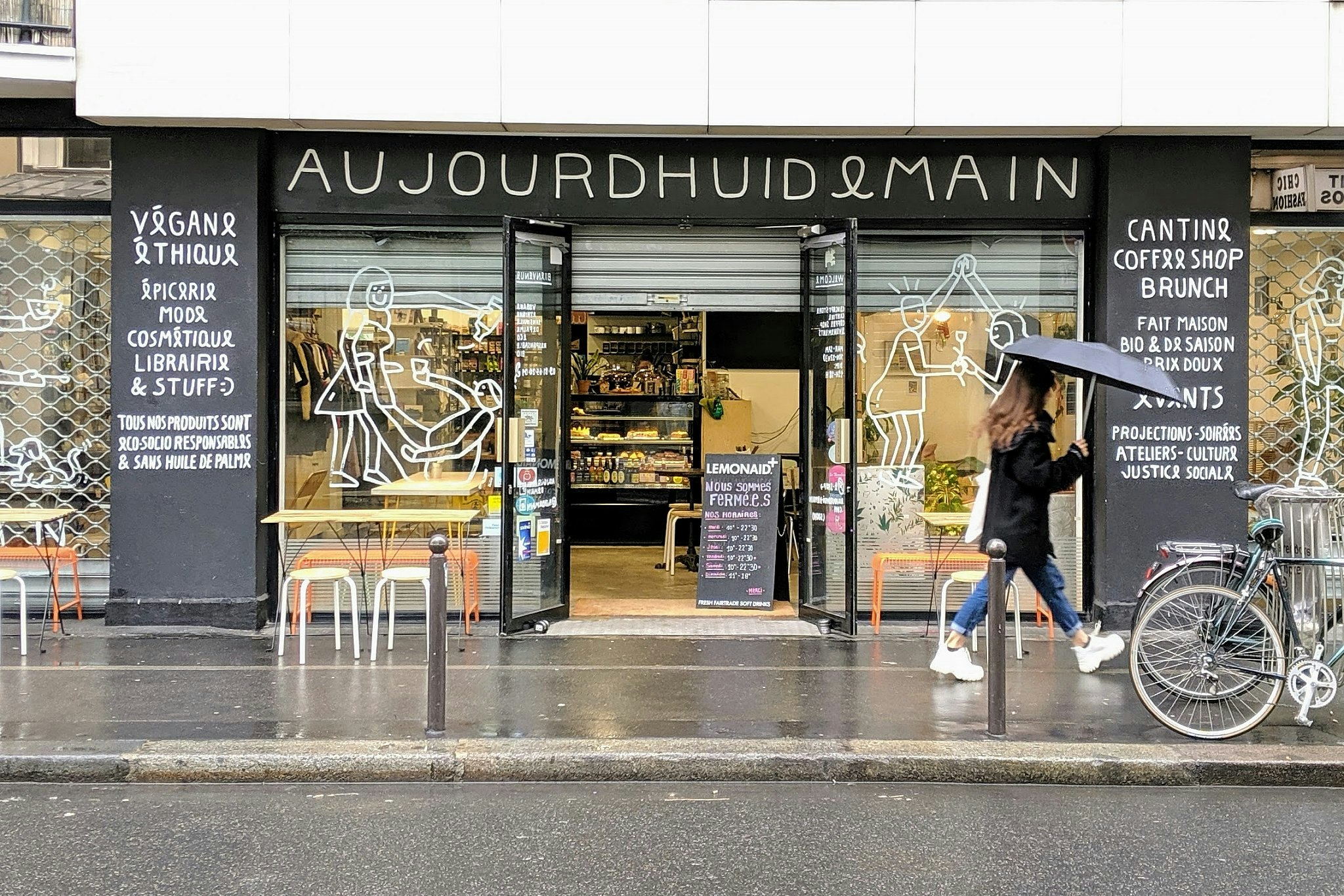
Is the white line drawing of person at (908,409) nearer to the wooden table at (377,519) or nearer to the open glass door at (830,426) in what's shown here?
the open glass door at (830,426)

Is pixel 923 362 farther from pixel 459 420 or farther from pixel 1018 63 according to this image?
pixel 459 420

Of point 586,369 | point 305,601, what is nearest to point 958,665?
point 305,601

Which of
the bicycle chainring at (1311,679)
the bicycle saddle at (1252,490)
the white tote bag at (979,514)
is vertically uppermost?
the bicycle saddle at (1252,490)

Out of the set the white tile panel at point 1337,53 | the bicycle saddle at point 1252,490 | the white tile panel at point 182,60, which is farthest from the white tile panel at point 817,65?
the bicycle saddle at point 1252,490

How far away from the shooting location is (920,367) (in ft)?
31.3

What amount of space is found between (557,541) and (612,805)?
394 centimetres

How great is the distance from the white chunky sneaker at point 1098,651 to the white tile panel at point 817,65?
3820 millimetres

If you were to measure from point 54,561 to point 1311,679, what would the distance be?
324 inches

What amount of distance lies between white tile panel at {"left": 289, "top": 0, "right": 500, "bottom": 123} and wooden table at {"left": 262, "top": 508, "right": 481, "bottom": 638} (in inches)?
109

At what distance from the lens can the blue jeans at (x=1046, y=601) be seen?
7234 mm

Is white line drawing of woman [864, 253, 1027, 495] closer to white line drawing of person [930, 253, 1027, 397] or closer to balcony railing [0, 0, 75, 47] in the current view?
white line drawing of person [930, 253, 1027, 397]

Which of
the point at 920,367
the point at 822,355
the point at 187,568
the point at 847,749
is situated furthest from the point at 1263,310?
the point at 187,568

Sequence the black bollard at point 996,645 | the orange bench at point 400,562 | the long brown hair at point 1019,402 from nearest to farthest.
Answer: the black bollard at point 996,645
the long brown hair at point 1019,402
the orange bench at point 400,562

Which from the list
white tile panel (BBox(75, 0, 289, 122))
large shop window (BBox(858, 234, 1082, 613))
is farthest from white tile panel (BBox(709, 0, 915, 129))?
white tile panel (BBox(75, 0, 289, 122))
